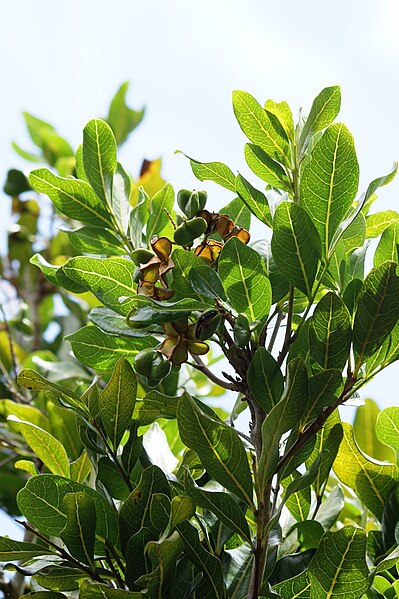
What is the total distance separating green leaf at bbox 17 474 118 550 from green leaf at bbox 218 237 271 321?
0.24 m

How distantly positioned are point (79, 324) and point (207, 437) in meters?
1.47

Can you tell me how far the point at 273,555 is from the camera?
2.51 ft

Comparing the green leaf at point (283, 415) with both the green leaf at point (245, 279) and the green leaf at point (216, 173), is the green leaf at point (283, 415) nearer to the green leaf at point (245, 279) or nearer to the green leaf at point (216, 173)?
the green leaf at point (245, 279)

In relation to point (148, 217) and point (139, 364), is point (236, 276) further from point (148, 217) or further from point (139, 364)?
point (148, 217)

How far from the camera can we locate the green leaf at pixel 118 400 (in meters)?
0.79

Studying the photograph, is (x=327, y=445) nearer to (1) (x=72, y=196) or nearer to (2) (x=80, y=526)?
(2) (x=80, y=526)

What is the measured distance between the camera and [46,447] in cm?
89

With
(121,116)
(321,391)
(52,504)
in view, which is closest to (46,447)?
(52,504)

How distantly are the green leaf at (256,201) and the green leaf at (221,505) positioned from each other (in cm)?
30

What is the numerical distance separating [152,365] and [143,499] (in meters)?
0.13

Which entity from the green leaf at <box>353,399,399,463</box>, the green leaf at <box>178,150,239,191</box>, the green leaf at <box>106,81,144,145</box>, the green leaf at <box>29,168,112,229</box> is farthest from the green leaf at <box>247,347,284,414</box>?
the green leaf at <box>106,81,144,145</box>

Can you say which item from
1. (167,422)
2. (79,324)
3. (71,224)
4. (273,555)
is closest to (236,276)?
(273,555)

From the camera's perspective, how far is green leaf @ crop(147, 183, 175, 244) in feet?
3.11

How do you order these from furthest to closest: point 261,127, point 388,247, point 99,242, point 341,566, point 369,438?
point 369,438, point 99,242, point 261,127, point 388,247, point 341,566
